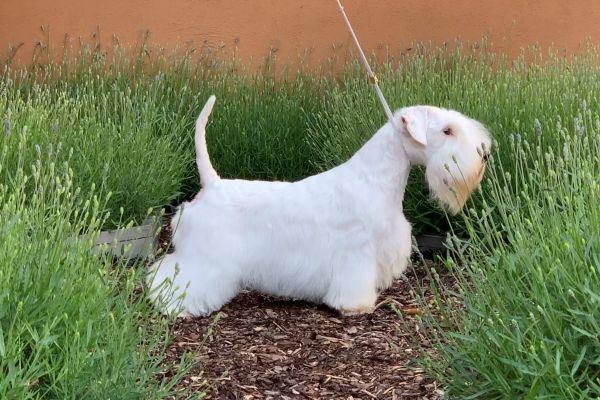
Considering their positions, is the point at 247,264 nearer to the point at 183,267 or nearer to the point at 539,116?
the point at 183,267

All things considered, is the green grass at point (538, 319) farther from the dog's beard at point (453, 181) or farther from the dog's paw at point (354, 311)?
the dog's paw at point (354, 311)

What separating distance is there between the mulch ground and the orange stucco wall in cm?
344

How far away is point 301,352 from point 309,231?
0.68 m

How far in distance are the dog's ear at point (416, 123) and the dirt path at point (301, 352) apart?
2.41 feet

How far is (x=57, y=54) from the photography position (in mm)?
7586

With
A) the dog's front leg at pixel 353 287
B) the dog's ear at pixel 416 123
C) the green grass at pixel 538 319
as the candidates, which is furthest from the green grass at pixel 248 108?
the green grass at pixel 538 319

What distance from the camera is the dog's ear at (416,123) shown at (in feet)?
14.6

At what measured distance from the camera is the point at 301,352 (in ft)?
14.0

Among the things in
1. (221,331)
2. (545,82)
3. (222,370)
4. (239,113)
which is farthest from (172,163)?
(545,82)

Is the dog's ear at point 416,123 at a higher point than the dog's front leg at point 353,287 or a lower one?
higher

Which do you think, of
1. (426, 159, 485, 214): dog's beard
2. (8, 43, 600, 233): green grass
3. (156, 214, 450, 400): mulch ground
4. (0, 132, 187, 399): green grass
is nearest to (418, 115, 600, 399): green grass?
(156, 214, 450, 400): mulch ground

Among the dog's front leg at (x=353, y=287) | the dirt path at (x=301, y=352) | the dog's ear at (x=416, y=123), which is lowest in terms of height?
the dirt path at (x=301, y=352)

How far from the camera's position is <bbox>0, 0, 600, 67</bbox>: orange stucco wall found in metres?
7.70

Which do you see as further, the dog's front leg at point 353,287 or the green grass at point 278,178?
the dog's front leg at point 353,287
